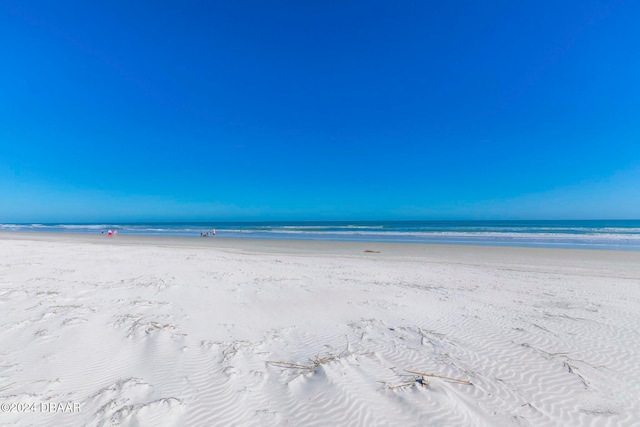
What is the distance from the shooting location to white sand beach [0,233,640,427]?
10.5 feet

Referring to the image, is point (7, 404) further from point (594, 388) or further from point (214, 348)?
point (594, 388)

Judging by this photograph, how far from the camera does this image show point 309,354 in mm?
4527

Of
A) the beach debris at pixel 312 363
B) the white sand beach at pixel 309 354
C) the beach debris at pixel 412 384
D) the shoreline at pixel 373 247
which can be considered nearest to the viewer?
the white sand beach at pixel 309 354

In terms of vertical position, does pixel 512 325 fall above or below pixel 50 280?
below

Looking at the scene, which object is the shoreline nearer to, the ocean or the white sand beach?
the ocean

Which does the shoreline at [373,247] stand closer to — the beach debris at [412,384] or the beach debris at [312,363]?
the beach debris at [312,363]

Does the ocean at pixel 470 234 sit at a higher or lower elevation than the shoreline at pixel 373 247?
higher

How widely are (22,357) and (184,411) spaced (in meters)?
2.75

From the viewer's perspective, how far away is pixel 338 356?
14.6ft

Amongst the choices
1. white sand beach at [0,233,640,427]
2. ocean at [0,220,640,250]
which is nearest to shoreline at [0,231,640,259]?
ocean at [0,220,640,250]

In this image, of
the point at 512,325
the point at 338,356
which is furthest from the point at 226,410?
the point at 512,325

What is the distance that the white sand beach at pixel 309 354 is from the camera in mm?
3213

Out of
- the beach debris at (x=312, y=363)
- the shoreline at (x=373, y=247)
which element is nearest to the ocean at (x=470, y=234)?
the shoreline at (x=373, y=247)

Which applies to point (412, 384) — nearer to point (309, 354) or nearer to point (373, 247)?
point (309, 354)
